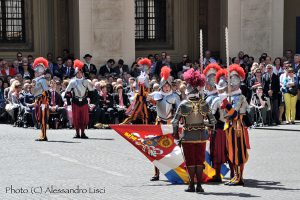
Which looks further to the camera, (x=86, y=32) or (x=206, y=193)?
(x=86, y=32)

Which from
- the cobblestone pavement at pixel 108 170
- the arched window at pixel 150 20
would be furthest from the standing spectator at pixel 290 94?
the arched window at pixel 150 20

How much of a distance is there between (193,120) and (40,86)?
748 centimetres

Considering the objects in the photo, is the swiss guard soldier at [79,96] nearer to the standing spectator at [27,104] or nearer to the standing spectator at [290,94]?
the standing spectator at [27,104]

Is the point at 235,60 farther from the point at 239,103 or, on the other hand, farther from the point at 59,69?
the point at 239,103

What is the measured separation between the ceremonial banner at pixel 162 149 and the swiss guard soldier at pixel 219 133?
0.13 m

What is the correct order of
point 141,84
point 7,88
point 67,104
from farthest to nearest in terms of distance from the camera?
point 7,88, point 67,104, point 141,84

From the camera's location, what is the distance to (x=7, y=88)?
2542 centimetres

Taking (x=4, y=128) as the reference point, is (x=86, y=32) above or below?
above

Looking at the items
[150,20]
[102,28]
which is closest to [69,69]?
[102,28]

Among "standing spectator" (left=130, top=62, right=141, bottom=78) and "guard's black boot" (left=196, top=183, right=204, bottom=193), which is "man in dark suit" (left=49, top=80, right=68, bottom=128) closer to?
"standing spectator" (left=130, top=62, right=141, bottom=78)

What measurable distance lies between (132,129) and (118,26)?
14.0 m

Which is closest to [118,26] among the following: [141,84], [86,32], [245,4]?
[86,32]

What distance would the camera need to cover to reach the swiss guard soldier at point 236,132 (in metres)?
14.7

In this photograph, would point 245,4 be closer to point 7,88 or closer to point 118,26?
point 118,26
